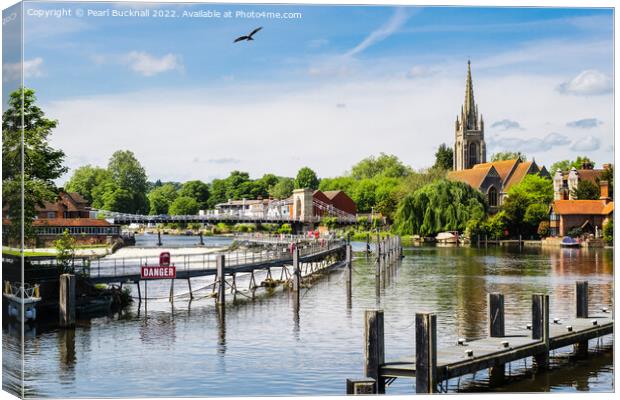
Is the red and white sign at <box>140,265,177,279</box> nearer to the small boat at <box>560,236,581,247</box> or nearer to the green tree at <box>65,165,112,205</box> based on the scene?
the green tree at <box>65,165,112,205</box>

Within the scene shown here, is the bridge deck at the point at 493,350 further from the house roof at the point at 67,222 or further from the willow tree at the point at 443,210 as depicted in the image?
the willow tree at the point at 443,210

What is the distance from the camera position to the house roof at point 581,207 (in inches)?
1784

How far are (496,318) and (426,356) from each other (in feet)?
11.3

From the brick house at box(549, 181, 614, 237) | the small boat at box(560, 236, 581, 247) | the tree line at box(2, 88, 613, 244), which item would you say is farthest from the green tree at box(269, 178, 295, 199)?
the small boat at box(560, 236, 581, 247)

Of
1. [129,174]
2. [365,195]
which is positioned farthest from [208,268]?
[129,174]

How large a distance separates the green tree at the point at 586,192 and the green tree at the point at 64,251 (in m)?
25.3

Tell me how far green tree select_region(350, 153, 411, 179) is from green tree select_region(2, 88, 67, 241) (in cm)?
551

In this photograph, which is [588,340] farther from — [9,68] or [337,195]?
[9,68]

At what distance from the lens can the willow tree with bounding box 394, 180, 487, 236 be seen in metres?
39.1

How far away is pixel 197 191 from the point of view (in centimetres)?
1989

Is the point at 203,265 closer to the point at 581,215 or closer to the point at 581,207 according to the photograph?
the point at 581,215

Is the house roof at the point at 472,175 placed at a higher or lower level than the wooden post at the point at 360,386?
higher

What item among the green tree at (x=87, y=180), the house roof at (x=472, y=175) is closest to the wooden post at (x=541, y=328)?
the green tree at (x=87, y=180)

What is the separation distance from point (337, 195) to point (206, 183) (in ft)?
16.0
